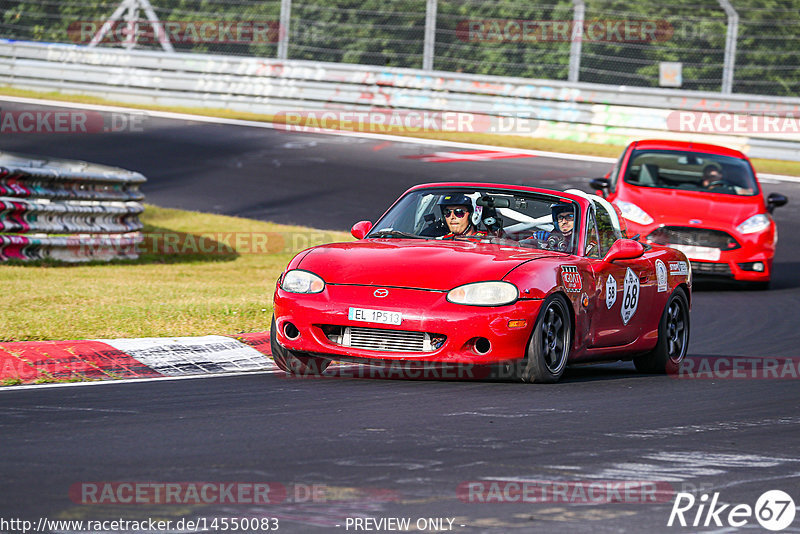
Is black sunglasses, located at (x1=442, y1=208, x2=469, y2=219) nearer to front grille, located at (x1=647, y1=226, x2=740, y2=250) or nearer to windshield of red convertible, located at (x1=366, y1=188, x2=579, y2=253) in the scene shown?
windshield of red convertible, located at (x1=366, y1=188, x2=579, y2=253)

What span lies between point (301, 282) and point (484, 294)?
1096 millimetres

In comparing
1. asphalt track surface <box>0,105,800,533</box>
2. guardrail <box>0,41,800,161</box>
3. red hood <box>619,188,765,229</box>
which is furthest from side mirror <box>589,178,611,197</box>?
guardrail <box>0,41,800,161</box>

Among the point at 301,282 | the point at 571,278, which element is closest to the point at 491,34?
the point at 571,278

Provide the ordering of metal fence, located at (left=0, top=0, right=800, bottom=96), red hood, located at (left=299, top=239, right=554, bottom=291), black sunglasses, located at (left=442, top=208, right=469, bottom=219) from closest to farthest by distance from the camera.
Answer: red hood, located at (left=299, top=239, right=554, bottom=291)
black sunglasses, located at (left=442, top=208, right=469, bottom=219)
metal fence, located at (left=0, top=0, right=800, bottom=96)

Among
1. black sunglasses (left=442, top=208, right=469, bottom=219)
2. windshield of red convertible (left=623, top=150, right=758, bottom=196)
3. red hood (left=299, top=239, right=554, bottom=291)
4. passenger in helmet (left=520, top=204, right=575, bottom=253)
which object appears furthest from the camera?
windshield of red convertible (left=623, top=150, right=758, bottom=196)

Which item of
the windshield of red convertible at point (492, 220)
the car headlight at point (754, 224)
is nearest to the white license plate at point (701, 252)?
the car headlight at point (754, 224)

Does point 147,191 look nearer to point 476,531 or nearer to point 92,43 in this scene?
point 92,43

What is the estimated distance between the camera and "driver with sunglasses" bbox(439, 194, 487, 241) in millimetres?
8734

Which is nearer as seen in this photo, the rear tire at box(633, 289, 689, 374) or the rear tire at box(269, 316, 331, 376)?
the rear tire at box(269, 316, 331, 376)

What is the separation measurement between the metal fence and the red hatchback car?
29.8 ft

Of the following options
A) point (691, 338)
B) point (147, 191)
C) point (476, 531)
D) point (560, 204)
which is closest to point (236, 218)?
point (147, 191)

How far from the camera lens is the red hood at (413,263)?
7691mm

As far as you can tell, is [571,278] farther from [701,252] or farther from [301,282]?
[701,252]

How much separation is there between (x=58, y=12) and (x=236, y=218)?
1249 centimetres
